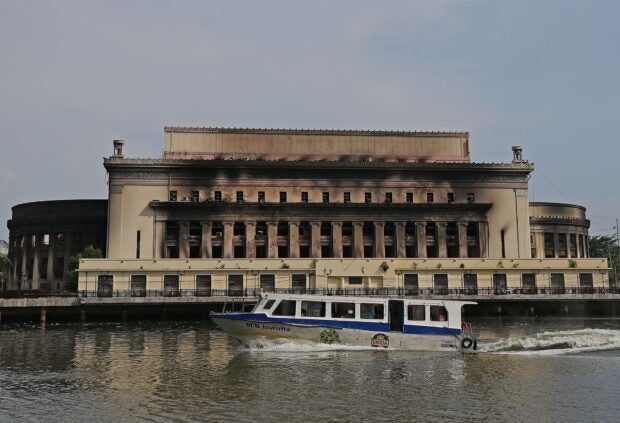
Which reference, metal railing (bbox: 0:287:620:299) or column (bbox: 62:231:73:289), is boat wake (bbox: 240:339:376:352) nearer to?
metal railing (bbox: 0:287:620:299)

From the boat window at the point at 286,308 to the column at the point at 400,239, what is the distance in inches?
2120

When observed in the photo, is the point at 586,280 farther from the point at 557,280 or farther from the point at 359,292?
the point at 359,292

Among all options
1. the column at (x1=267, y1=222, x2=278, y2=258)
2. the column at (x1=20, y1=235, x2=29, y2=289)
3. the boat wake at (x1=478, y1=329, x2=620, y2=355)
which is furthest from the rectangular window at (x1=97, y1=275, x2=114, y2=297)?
the boat wake at (x1=478, y1=329, x2=620, y2=355)

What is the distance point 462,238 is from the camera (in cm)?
9494

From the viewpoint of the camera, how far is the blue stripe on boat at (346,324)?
130 ft

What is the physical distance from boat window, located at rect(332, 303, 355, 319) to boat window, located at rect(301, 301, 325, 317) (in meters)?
0.74

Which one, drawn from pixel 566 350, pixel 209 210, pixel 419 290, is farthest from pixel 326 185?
pixel 566 350

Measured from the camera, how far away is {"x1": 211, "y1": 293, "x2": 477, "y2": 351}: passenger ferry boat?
39812mm

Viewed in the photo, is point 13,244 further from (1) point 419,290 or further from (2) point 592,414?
→ (2) point 592,414

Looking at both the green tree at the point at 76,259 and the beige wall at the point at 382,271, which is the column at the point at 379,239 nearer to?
the beige wall at the point at 382,271

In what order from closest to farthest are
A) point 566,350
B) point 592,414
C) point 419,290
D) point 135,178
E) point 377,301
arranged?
point 592,414 < point 566,350 < point 377,301 < point 419,290 < point 135,178

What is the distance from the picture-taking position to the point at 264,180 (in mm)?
94188

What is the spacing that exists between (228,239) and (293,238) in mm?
9076

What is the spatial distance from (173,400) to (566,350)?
2371 cm
